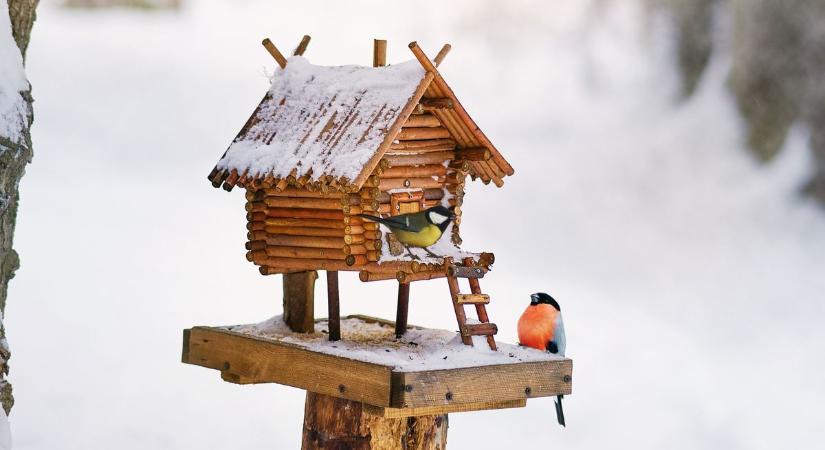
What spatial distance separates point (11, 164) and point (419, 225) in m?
1.31

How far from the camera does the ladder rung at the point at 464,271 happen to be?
335 cm

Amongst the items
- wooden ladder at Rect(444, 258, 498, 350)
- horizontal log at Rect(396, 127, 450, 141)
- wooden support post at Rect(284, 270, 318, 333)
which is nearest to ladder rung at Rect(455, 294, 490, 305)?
wooden ladder at Rect(444, 258, 498, 350)

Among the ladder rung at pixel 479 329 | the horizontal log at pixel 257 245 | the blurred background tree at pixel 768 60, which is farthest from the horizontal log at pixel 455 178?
the blurred background tree at pixel 768 60

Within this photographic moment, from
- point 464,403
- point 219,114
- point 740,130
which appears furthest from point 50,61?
point 464,403

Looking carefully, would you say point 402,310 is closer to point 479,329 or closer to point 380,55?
point 479,329

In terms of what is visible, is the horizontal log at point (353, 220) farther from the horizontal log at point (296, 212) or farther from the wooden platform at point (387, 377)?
the wooden platform at point (387, 377)

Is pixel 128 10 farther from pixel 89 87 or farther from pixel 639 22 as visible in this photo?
pixel 639 22

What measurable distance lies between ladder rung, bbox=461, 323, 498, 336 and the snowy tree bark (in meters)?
1.37

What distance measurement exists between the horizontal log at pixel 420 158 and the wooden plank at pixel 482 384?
0.63 m

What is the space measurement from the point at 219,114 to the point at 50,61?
970 millimetres

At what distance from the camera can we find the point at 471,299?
3.36 metres

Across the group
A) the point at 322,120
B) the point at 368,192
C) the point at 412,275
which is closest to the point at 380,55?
the point at 322,120

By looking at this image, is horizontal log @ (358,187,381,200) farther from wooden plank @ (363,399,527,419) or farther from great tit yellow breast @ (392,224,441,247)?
wooden plank @ (363,399,527,419)

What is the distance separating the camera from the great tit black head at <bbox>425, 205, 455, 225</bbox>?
11.0ft
